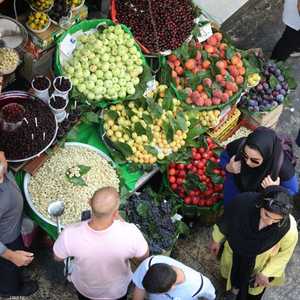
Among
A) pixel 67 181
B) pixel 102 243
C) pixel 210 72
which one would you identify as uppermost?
pixel 102 243

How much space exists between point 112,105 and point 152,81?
1.33 feet

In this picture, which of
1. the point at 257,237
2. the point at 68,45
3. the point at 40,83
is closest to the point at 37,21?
the point at 68,45

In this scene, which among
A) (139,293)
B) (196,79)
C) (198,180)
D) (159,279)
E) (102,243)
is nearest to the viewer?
(159,279)

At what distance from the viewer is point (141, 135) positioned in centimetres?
471

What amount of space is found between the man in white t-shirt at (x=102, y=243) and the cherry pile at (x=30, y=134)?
107 cm

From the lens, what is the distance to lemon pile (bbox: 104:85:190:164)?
4699mm

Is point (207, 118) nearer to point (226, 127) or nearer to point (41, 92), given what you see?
point (226, 127)

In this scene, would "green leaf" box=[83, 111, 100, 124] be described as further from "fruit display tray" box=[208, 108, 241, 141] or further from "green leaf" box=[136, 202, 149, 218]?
"fruit display tray" box=[208, 108, 241, 141]

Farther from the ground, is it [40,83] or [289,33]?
[289,33]

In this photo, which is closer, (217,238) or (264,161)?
(264,161)

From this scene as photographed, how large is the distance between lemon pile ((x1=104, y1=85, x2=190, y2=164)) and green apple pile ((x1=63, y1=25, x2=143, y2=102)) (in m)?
0.15

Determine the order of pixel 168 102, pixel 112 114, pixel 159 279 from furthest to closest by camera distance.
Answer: pixel 168 102 → pixel 112 114 → pixel 159 279

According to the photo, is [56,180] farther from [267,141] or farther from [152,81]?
[267,141]

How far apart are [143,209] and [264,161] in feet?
3.60
